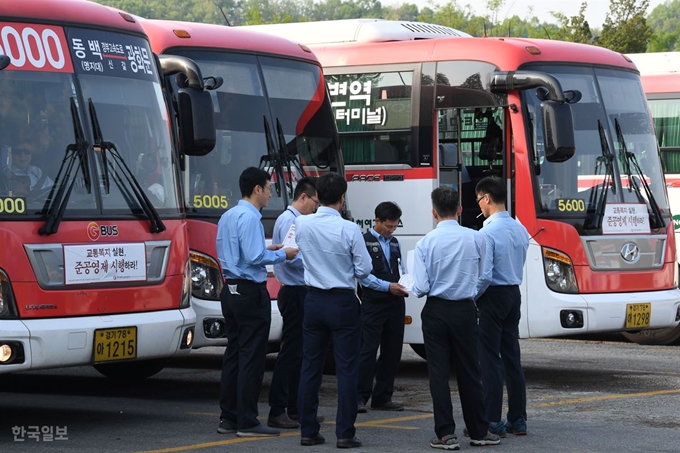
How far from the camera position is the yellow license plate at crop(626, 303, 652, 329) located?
12500 millimetres

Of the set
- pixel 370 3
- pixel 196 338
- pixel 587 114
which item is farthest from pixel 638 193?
pixel 370 3

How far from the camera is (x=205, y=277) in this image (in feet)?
35.7

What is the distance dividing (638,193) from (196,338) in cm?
493

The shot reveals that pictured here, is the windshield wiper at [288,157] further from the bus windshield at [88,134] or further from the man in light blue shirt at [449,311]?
the man in light blue shirt at [449,311]

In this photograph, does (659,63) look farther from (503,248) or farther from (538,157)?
(503,248)

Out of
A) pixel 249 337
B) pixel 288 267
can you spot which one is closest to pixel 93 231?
pixel 249 337

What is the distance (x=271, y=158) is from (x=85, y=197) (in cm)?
264

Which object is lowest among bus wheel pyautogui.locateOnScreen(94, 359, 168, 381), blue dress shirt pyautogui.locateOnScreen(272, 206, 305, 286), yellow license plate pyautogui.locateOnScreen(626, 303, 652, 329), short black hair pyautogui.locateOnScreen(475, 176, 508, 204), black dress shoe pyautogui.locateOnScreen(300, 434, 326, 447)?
bus wheel pyautogui.locateOnScreen(94, 359, 168, 381)

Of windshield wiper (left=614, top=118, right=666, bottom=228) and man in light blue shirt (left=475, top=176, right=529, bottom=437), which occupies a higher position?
windshield wiper (left=614, top=118, right=666, bottom=228)

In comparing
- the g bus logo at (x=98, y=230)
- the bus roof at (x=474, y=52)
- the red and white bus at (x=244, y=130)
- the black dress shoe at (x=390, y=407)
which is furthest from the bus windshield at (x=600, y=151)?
the g bus logo at (x=98, y=230)

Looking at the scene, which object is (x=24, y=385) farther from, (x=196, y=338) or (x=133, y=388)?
(x=196, y=338)

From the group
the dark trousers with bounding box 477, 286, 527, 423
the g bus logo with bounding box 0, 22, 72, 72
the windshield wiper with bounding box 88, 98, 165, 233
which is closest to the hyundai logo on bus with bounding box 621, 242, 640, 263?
the dark trousers with bounding box 477, 286, 527, 423

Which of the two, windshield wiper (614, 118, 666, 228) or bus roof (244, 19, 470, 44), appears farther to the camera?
bus roof (244, 19, 470, 44)

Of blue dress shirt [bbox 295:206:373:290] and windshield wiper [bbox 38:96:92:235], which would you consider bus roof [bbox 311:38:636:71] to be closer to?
blue dress shirt [bbox 295:206:373:290]
